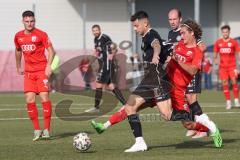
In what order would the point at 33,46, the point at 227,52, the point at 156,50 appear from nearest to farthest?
the point at 156,50 < the point at 33,46 < the point at 227,52

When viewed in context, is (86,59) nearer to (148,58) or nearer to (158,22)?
(158,22)

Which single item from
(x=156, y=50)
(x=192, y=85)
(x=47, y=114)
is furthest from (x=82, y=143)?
(x=192, y=85)

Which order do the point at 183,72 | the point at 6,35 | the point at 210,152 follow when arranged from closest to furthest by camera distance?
the point at 210,152, the point at 183,72, the point at 6,35

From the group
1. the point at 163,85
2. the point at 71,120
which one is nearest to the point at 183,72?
the point at 163,85

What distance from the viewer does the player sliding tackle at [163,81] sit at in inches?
451

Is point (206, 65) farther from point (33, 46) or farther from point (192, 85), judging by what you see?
point (33, 46)

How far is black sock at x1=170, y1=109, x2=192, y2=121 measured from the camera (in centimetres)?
1153

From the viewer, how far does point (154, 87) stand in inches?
453

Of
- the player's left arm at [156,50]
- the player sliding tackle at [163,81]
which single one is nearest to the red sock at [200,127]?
the player sliding tackle at [163,81]

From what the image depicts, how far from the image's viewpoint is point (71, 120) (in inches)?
704

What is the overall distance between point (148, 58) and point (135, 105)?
768 millimetres

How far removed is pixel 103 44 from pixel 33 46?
7.31 metres

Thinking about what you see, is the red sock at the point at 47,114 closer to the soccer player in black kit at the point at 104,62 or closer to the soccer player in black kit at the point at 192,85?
the soccer player in black kit at the point at 192,85

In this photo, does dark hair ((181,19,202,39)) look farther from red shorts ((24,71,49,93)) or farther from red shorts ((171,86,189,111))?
red shorts ((24,71,49,93))
